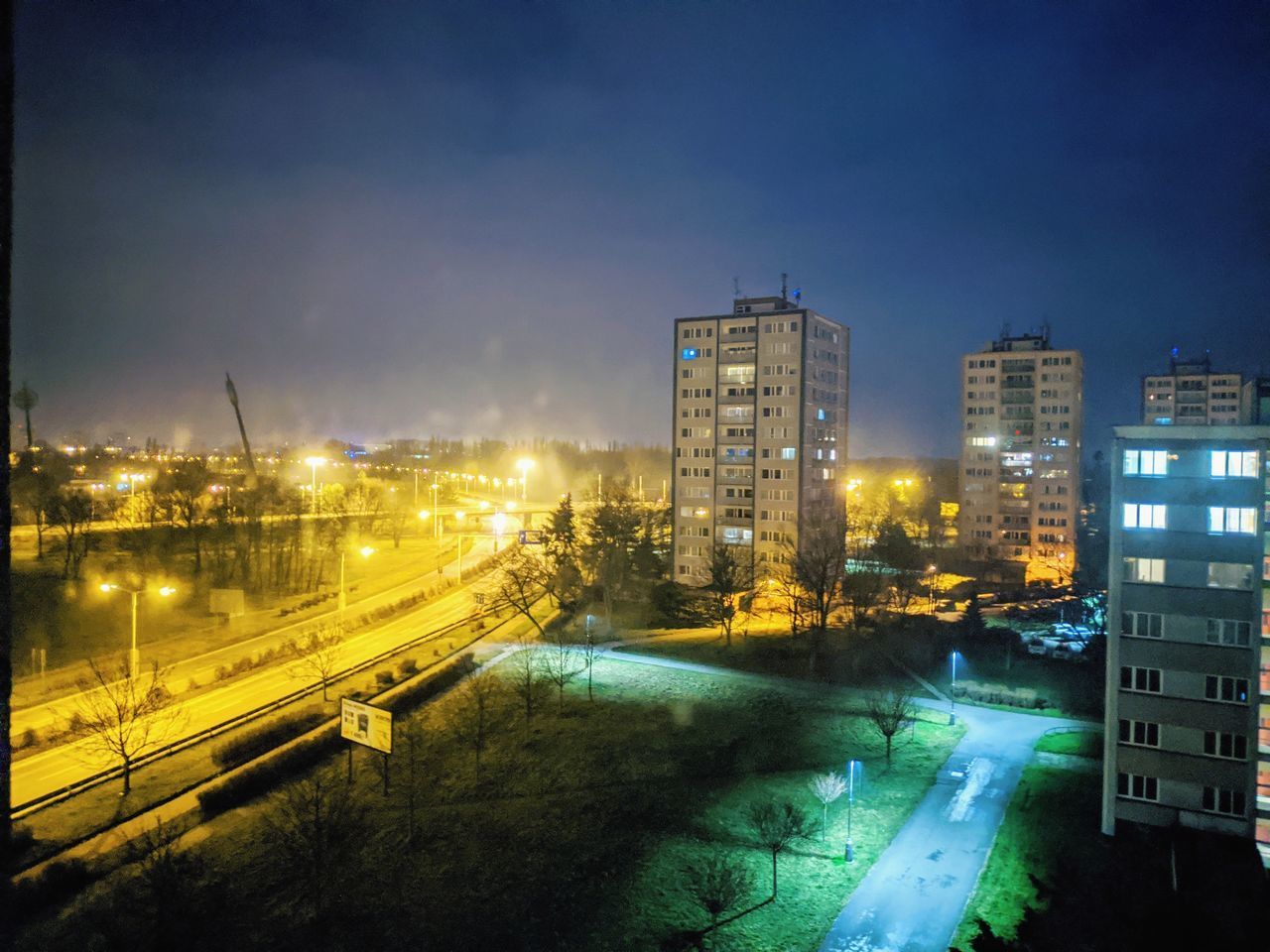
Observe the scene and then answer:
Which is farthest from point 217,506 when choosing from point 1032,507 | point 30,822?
point 1032,507

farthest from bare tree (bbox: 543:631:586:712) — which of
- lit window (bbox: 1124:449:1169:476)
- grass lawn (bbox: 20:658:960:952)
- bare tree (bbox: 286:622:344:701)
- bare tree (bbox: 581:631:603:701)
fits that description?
lit window (bbox: 1124:449:1169:476)

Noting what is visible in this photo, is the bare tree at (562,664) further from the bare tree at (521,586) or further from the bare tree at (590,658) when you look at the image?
the bare tree at (521,586)

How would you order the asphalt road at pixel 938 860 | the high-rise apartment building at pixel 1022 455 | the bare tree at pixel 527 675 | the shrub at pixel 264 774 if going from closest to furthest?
the asphalt road at pixel 938 860, the shrub at pixel 264 774, the bare tree at pixel 527 675, the high-rise apartment building at pixel 1022 455

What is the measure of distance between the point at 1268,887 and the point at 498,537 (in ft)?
170

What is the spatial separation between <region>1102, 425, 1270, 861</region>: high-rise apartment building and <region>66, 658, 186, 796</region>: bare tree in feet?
78.0

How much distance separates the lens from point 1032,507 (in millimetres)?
65438

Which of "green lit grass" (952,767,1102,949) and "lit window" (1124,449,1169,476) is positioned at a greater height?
"lit window" (1124,449,1169,476)

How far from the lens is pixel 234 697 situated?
25969 mm

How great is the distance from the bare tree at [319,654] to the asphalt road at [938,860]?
17846 millimetres

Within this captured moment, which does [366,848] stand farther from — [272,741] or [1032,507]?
[1032,507]

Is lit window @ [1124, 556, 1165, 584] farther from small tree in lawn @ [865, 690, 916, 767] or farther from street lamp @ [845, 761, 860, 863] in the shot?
street lamp @ [845, 761, 860, 863]

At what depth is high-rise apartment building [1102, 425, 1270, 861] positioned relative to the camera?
1716 cm

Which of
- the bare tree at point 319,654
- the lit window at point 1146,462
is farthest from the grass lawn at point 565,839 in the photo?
the lit window at point 1146,462

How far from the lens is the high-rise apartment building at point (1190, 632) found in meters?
17.2
